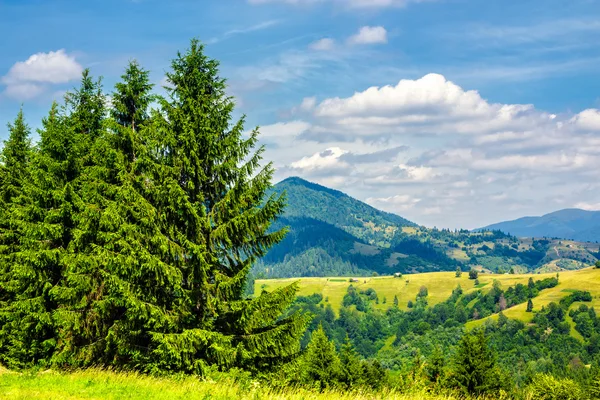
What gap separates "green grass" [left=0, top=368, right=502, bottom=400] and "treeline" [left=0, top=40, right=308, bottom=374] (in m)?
1.50

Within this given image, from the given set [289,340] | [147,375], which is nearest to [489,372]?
[289,340]

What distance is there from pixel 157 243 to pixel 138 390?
5.04 m

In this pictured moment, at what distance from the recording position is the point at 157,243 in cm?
1659

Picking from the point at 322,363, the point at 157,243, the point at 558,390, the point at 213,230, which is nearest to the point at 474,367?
the point at 558,390

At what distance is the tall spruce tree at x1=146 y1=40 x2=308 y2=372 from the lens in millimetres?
16625

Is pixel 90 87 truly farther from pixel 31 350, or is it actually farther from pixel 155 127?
pixel 31 350

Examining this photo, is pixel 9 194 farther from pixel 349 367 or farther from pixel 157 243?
pixel 349 367

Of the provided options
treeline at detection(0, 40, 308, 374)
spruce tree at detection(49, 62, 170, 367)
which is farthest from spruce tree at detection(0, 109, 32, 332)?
spruce tree at detection(49, 62, 170, 367)

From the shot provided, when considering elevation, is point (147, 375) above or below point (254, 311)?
below

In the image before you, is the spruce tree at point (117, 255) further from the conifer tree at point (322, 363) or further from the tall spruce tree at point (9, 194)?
the conifer tree at point (322, 363)

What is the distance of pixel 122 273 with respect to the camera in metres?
16.3

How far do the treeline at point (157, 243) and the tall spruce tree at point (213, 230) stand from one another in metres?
0.05

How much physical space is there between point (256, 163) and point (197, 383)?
859 cm

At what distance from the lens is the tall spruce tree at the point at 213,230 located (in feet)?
54.5
